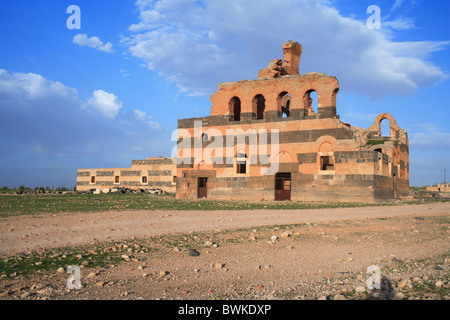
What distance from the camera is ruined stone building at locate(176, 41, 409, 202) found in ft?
74.9

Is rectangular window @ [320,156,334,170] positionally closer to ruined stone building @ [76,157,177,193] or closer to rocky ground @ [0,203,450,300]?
rocky ground @ [0,203,450,300]

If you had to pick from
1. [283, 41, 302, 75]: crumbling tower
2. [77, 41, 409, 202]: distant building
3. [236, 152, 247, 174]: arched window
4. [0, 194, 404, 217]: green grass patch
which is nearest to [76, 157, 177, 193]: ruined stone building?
[77, 41, 409, 202]: distant building

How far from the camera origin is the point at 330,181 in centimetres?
2312

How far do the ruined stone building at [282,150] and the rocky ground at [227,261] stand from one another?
494 inches

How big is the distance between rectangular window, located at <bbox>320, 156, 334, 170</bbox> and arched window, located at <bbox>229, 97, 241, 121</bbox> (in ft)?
25.1

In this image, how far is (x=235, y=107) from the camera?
29.2 meters

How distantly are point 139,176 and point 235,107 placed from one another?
22.7 m

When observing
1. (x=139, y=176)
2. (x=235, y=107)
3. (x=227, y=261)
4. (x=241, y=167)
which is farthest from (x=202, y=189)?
(x=227, y=261)

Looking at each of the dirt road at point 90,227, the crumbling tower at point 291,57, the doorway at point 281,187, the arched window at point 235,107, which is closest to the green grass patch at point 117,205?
the dirt road at point 90,227

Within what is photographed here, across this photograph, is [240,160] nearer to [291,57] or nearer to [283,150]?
[283,150]

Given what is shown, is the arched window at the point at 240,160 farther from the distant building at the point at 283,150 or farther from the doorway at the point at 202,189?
the doorway at the point at 202,189
